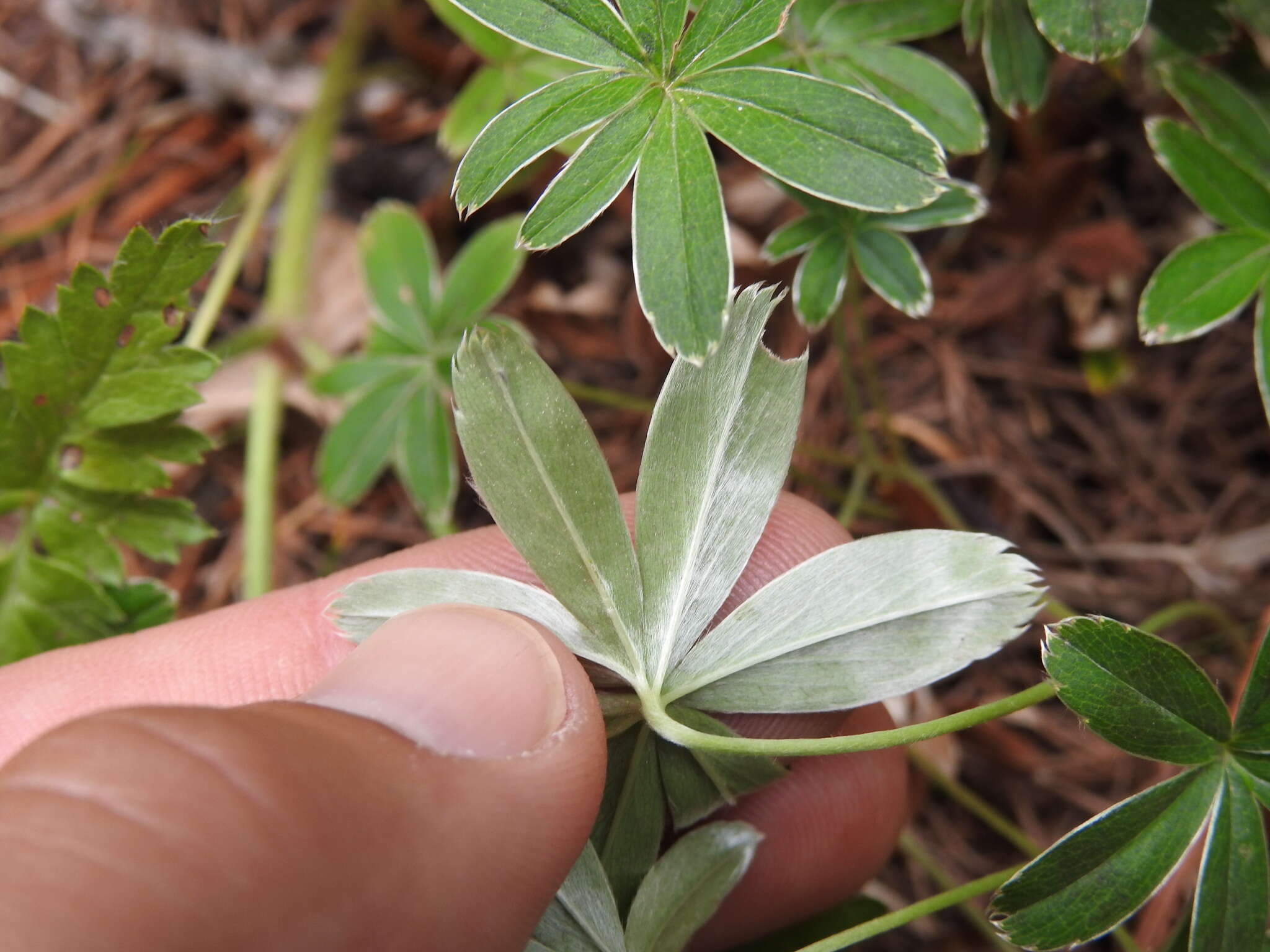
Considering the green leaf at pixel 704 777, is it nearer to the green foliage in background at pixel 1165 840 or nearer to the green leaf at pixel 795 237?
the green foliage in background at pixel 1165 840

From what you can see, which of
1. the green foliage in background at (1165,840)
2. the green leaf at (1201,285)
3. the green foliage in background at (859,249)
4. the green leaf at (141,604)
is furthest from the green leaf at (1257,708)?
the green leaf at (141,604)

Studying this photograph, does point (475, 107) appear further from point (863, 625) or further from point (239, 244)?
point (863, 625)

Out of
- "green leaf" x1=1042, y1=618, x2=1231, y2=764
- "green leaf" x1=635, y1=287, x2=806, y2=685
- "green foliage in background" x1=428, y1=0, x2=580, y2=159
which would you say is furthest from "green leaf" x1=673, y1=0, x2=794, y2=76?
"green leaf" x1=1042, y1=618, x2=1231, y2=764

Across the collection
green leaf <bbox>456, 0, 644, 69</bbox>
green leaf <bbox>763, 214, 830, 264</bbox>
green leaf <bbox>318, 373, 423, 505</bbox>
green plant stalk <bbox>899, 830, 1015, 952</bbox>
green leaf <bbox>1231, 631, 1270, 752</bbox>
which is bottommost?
green plant stalk <bbox>899, 830, 1015, 952</bbox>

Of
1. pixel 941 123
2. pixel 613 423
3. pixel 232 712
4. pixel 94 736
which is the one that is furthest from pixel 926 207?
pixel 94 736

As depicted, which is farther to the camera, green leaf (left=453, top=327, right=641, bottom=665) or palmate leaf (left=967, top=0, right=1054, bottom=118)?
palmate leaf (left=967, top=0, right=1054, bottom=118)

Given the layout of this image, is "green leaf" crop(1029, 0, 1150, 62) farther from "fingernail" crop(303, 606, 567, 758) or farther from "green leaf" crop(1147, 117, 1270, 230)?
"fingernail" crop(303, 606, 567, 758)
